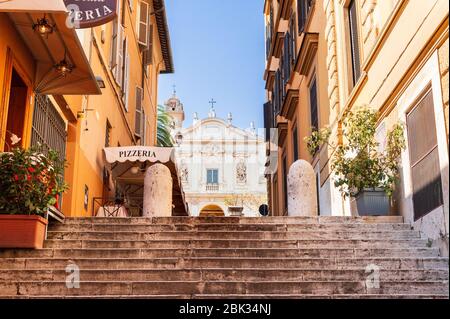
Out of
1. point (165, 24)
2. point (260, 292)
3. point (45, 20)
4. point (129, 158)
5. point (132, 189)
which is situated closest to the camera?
point (260, 292)

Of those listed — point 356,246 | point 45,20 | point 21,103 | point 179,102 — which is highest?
point 179,102

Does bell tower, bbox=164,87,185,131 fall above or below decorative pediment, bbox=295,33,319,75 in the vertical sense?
above

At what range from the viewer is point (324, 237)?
8383 mm

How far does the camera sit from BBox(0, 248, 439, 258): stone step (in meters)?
7.65

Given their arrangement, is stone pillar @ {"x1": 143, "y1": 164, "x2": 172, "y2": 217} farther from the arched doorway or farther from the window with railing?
the arched doorway

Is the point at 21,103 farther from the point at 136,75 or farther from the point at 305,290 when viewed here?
the point at 136,75

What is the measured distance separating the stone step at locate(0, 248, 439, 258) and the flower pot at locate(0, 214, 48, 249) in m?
0.13

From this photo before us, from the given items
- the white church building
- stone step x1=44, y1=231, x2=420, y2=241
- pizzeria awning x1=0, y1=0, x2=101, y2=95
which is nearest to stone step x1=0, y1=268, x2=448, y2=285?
stone step x1=44, y1=231, x2=420, y2=241

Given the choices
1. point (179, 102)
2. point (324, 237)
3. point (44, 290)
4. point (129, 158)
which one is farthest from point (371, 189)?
point (179, 102)

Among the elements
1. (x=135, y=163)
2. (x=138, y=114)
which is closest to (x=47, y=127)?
(x=135, y=163)

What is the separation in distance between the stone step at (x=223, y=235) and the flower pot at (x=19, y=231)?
714 mm

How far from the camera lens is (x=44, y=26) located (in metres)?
9.12

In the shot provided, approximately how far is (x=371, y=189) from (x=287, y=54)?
479 inches

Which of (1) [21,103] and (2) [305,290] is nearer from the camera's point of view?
(2) [305,290]
